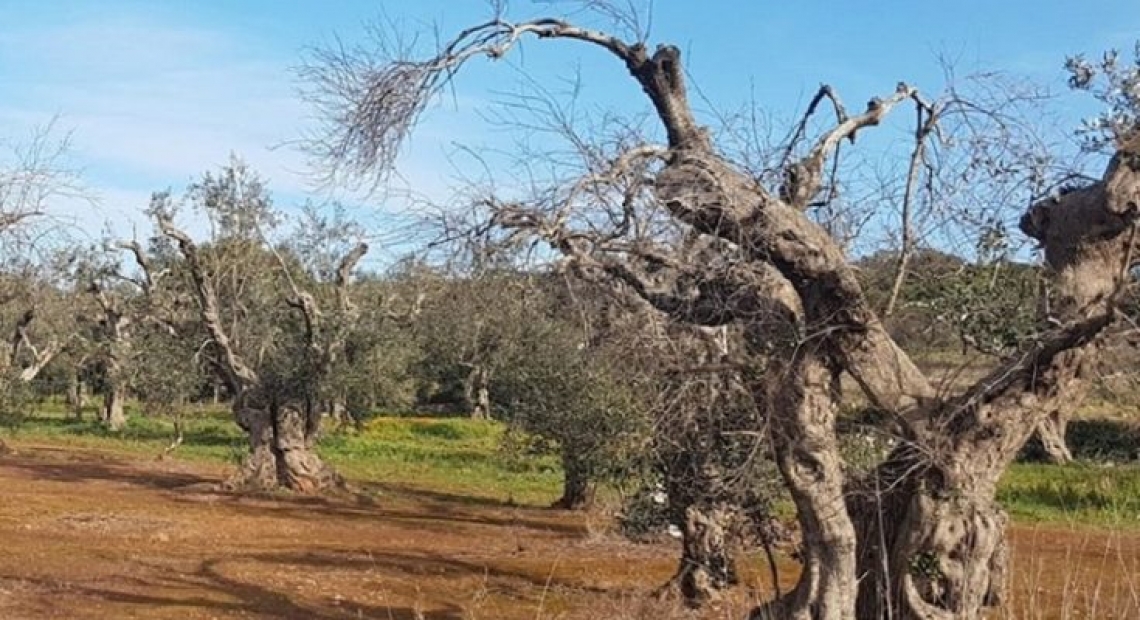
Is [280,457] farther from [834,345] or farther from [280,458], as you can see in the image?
[834,345]

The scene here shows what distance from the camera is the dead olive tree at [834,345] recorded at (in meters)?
7.61

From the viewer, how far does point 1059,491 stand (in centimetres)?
2533

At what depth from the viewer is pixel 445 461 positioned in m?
33.6

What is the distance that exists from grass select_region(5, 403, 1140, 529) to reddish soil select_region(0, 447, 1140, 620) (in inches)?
73.1

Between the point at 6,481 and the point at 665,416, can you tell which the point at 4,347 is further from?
the point at 665,416

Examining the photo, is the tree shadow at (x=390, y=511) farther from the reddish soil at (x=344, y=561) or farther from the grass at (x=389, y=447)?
the grass at (x=389, y=447)

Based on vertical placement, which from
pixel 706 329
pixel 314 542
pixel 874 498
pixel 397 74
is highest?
pixel 397 74

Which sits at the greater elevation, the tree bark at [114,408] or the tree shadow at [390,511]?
the tree bark at [114,408]

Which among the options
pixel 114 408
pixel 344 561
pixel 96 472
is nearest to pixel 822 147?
pixel 344 561

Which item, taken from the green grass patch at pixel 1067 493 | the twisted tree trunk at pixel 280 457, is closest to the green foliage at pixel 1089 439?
the green grass patch at pixel 1067 493

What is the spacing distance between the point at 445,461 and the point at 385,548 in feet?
51.8

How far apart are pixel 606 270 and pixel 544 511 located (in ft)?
51.8

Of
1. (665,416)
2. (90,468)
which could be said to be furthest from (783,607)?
(90,468)

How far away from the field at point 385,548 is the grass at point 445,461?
148 mm
